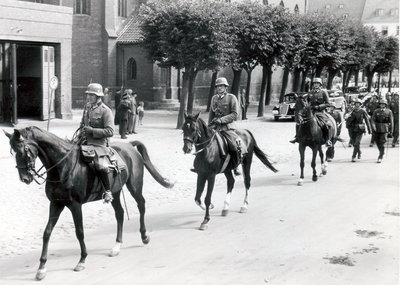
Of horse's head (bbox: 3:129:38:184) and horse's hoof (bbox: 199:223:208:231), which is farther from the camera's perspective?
horse's hoof (bbox: 199:223:208:231)

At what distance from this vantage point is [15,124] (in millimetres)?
27375

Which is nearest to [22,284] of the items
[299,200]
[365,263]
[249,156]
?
[365,263]

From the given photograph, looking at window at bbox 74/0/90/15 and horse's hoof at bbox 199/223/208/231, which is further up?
window at bbox 74/0/90/15

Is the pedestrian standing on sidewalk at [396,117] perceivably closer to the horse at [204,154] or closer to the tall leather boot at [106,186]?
the horse at [204,154]

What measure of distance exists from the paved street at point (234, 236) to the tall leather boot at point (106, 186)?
0.91 m

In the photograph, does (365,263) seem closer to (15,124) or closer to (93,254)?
(93,254)

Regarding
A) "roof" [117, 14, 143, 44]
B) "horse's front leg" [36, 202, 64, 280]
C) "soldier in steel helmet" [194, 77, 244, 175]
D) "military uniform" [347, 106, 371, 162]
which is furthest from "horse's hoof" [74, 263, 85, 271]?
"roof" [117, 14, 143, 44]

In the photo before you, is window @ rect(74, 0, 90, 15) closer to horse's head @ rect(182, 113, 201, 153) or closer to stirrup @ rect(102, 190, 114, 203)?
horse's head @ rect(182, 113, 201, 153)

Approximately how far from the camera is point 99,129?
27.2ft

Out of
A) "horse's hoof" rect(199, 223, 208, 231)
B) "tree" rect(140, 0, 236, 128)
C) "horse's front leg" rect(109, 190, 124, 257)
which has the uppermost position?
"tree" rect(140, 0, 236, 128)

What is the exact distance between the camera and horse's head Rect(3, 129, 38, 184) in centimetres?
710

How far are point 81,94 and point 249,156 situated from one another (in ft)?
102

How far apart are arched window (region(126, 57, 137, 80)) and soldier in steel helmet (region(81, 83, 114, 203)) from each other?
3667cm

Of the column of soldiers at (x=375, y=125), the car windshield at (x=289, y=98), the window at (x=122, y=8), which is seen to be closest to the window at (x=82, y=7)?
the window at (x=122, y=8)
